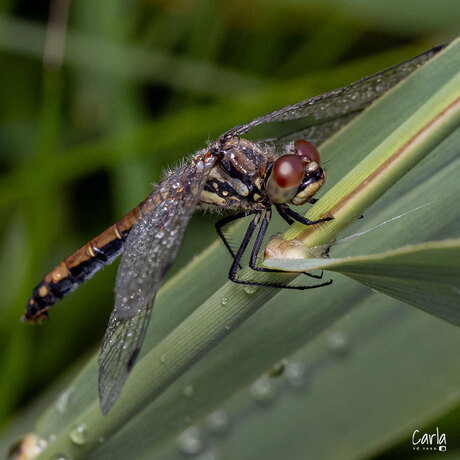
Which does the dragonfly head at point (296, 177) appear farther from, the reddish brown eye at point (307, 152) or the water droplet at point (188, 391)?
the water droplet at point (188, 391)

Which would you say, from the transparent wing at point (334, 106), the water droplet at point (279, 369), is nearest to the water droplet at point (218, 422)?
the water droplet at point (279, 369)

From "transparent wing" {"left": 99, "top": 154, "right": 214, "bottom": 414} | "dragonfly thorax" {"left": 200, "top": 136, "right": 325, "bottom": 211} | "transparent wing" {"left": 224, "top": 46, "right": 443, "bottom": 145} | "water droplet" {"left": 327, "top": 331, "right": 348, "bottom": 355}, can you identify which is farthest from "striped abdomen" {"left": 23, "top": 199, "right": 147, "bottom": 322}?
"water droplet" {"left": 327, "top": 331, "right": 348, "bottom": 355}

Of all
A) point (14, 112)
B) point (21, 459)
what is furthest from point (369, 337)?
point (14, 112)

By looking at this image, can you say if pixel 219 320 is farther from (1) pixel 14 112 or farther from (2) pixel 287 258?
(1) pixel 14 112

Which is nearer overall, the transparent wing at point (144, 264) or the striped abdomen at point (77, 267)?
the transparent wing at point (144, 264)

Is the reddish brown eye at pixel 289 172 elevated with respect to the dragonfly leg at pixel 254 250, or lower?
elevated

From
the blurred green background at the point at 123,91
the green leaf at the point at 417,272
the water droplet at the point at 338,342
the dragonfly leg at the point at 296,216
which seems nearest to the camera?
the green leaf at the point at 417,272

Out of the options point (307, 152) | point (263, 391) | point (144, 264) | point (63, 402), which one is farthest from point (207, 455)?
point (307, 152)
